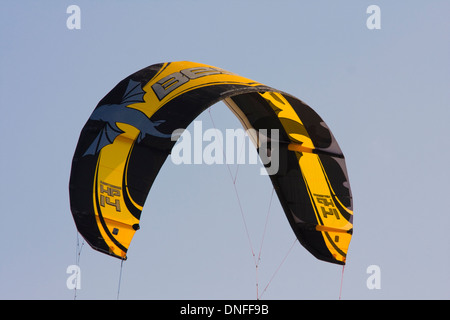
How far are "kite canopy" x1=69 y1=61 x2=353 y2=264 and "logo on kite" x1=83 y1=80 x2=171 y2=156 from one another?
22mm

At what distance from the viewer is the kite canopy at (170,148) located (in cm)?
2300

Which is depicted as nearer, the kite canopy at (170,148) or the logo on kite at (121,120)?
the kite canopy at (170,148)

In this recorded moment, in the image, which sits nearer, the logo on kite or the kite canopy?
the kite canopy

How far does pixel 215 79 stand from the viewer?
24766 mm

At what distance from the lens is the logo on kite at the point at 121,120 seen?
23453 mm

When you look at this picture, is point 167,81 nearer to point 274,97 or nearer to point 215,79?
point 215,79

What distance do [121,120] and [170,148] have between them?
137cm

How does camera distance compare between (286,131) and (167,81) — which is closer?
(167,81)

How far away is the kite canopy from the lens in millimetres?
23000

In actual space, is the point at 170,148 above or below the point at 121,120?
below

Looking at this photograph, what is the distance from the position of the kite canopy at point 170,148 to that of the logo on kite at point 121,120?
2 centimetres

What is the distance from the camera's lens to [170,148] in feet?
76.0

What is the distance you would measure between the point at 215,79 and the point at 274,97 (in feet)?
8.34

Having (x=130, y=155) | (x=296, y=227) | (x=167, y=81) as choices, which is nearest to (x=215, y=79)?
(x=167, y=81)
